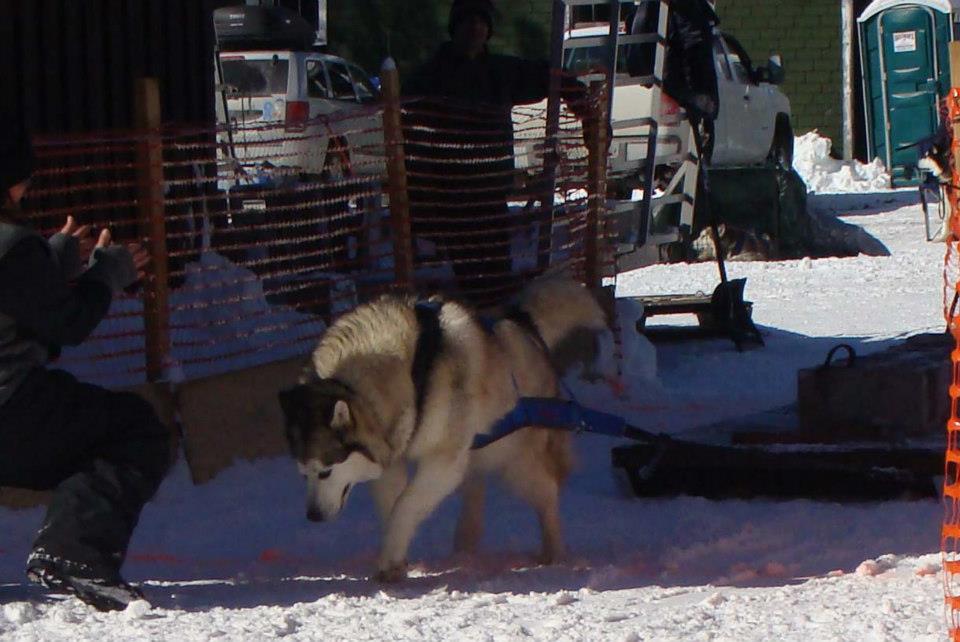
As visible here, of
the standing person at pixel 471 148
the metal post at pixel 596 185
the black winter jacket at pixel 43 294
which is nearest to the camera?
the black winter jacket at pixel 43 294

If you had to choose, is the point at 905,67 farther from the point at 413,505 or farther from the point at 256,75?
the point at 413,505

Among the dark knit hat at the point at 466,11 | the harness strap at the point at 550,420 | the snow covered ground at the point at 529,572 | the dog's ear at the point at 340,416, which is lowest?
the snow covered ground at the point at 529,572

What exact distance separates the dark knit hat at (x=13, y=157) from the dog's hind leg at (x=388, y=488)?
154 cm

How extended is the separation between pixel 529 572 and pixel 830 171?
2003 centimetres

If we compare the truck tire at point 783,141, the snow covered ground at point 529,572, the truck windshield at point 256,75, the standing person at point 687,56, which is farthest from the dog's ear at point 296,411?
the truck tire at point 783,141

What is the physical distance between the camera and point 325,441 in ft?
15.8

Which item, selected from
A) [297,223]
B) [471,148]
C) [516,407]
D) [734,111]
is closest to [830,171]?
[734,111]

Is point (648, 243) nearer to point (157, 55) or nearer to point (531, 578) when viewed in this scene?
point (157, 55)

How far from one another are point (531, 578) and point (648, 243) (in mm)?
5816

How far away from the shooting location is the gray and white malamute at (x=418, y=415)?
4.87 meters

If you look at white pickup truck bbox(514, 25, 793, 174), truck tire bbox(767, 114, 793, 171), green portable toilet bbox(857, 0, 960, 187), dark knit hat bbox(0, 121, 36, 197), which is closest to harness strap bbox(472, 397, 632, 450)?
dark knit hat bbox(0, 121, 36, 197)

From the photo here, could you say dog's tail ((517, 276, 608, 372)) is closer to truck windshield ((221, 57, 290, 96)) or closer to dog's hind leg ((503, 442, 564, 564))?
dog's hind leg ((503, 442, 564, 564))

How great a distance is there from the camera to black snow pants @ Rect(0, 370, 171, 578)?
14.7 feet

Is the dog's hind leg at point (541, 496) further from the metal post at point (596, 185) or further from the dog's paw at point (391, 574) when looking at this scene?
the metal post at point (596, 185)
